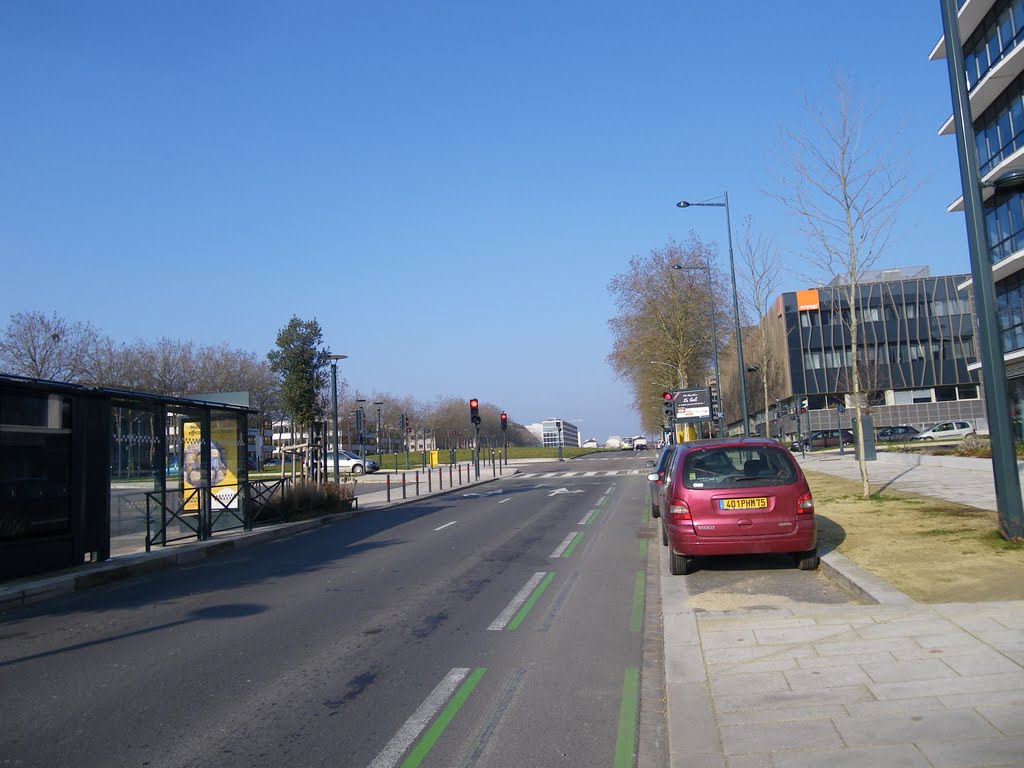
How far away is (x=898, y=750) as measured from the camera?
395 cm

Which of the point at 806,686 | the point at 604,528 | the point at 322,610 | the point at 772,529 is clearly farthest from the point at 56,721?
the point at 604,528

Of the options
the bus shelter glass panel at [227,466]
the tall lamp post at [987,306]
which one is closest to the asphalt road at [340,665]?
the bus shelter glass panel at [227,466]

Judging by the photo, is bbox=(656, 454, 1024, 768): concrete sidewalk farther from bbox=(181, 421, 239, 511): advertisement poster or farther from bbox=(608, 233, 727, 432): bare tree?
bbox=(608, 233, 727, 432): bare tree

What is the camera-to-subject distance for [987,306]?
30.4 ft

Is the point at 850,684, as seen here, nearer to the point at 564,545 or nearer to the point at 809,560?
the point at 809,560

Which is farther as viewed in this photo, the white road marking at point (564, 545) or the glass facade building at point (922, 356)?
the glass facade building at point (922, 356)

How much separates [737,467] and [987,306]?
358cm

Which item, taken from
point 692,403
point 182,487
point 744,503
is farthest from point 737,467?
point 692,403

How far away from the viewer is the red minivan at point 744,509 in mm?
8758

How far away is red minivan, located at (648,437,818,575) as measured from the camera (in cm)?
876

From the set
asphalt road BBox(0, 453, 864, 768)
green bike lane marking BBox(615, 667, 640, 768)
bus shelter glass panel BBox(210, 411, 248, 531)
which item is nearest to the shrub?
bus shelter glass panel BBox(210, 411, 248, 531)

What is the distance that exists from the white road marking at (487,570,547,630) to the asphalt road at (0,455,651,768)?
37 mm

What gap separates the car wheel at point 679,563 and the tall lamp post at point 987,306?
360cm

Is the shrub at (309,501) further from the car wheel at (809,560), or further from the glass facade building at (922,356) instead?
the glass facade building at (922,356)
